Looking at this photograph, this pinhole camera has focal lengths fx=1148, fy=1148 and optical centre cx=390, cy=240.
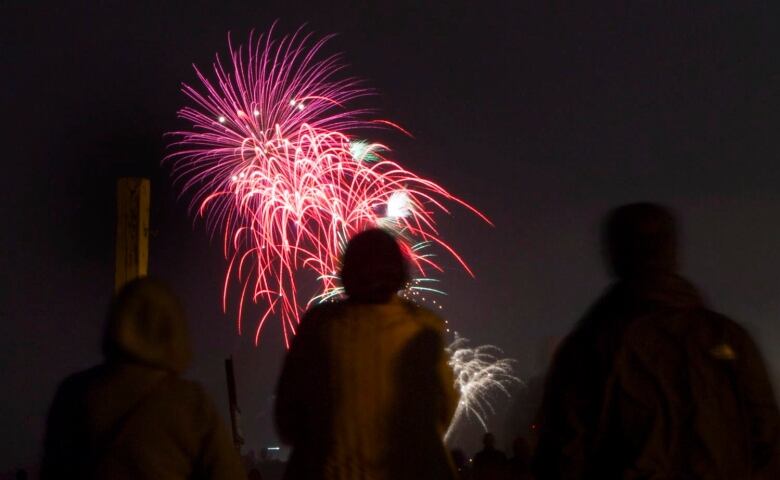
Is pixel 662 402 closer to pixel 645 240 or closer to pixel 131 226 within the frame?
pixel 645 240

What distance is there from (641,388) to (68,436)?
206 centimetres

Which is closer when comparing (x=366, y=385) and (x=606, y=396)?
(x=606, y=396)

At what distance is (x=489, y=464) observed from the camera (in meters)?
10.5

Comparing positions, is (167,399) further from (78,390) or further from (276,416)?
(276,416)

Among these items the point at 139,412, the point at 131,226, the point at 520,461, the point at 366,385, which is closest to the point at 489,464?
the point at 520,461

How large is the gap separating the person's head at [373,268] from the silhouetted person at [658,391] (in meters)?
1.00

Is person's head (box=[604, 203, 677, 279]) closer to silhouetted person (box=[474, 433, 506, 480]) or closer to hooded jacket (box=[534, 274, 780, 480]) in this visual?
hooded jacket (box=[534, 274, 780, 480])

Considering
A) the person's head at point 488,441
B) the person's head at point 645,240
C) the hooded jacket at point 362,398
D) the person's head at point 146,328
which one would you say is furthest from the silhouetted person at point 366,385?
the person's head at point 488,441

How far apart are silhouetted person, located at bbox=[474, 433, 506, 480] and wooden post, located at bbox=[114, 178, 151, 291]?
11.4 ft

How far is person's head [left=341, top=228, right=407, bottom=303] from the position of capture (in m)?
4.86

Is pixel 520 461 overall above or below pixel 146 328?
below

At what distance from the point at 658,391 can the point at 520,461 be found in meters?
6.78

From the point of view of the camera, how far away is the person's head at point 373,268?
4863mm

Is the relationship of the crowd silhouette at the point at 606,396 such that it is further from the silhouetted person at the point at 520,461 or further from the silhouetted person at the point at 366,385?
the silhouetted person at the point at 520,461
